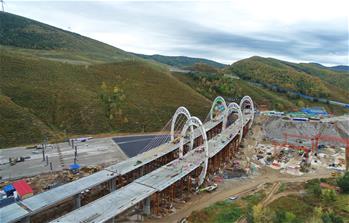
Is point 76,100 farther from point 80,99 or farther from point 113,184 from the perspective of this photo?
point 113,184

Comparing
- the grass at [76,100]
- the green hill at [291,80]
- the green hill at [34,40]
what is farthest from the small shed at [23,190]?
the green hill at [291,80]

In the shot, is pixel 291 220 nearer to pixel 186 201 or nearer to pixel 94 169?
pixel 186 201

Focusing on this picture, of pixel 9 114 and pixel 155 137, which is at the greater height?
pixel 9 114

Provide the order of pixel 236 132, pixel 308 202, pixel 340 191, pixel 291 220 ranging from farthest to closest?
pixel 236 132 → pixel 340 191 → pixel 308 202 → pixel 291 220

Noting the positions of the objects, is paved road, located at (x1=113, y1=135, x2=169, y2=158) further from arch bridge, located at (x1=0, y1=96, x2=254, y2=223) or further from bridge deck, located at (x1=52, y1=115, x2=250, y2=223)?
bridge deck, located at (x1=52, y1=115, x2=250, y2=223)

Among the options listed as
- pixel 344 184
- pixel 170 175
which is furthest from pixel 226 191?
pixel 344 184

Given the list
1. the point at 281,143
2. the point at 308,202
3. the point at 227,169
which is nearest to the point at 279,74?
the point at 281,143
